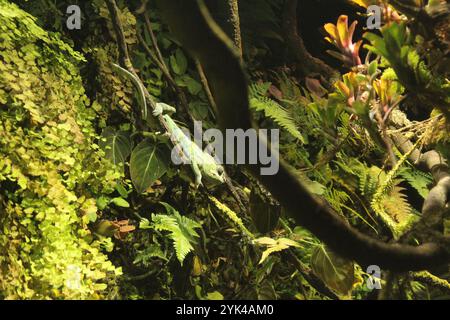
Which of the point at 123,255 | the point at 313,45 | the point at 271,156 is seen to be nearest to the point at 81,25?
the point at 123,255

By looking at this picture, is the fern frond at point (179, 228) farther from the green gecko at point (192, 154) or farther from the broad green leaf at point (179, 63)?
the broad green leaf at point (179, 63)

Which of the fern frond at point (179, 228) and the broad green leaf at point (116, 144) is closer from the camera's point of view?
the fern frond at point (179, 228)

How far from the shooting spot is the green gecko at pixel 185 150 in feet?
8.69

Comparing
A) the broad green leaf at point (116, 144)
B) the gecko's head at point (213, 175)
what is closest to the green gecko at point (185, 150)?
the gecko's head at point (213, 175)

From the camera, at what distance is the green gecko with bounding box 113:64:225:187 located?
2.65m

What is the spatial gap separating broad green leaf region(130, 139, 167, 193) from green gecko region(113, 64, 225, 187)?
0.30ft

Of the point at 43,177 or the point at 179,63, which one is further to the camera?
the point at 179,63

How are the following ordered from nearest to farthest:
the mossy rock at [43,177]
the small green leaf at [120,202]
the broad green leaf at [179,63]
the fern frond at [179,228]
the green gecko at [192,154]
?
the mossy rock at [43,177], the fern frond at [179,228], the small green leaf at [120,202], the green gecko at [192,154], the broad green leaf at [179,63]

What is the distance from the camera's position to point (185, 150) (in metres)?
2.68

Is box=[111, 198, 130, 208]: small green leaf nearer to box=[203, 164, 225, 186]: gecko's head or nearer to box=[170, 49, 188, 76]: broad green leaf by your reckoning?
box=[203, 164, 225, 186]: gecko's head

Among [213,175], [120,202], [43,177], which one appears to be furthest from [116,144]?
[43,177]

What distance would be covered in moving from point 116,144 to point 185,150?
335mm

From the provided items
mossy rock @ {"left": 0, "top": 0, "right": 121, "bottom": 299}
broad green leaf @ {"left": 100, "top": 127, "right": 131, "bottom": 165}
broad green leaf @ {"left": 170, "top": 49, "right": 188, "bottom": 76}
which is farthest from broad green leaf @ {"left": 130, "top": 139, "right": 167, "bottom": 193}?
broad green leaf @ {"left": 170, "top": 49, "right": 188, "bottom": 76}

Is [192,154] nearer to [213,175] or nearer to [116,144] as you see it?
[213,175]
